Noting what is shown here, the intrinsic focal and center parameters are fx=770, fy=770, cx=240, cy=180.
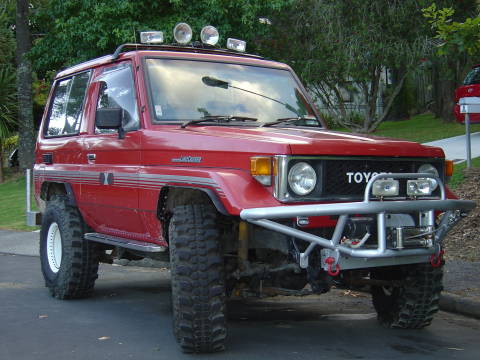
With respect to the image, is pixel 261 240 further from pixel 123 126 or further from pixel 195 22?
pixel 195 22

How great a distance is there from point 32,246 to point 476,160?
777cm

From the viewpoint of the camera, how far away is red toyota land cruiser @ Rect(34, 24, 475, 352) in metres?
5.06

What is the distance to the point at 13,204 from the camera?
18375 mm

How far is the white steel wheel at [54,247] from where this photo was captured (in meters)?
7.94

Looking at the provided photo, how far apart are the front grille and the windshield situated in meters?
1.24

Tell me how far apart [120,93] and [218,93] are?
91cm

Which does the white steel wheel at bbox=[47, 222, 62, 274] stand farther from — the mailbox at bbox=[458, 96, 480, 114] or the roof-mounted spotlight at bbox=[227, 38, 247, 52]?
the mailbox at bbox=[458, 96, 480, 114]

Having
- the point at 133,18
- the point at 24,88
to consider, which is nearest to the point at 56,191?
the point at 133,18

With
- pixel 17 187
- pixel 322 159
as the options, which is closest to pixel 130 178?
pixel 322 159

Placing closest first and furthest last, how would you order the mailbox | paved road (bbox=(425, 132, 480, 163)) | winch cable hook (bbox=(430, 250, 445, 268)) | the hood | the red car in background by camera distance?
the hood, winch cable hook (bbox=(430, 250, 445, 268)), the mailbox, paved road (bbox=(425, 132, 480, 163)), the red car in background

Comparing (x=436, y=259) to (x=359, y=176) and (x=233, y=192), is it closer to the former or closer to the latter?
(x=359, y=176)

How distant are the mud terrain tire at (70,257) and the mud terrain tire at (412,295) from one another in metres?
2.79

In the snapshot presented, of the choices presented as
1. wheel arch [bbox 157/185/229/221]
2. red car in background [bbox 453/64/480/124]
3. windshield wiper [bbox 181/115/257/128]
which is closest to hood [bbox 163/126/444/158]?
windshield wiper [bbox 181/115/257/128]

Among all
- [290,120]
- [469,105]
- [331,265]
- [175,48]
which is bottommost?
[331,265]
